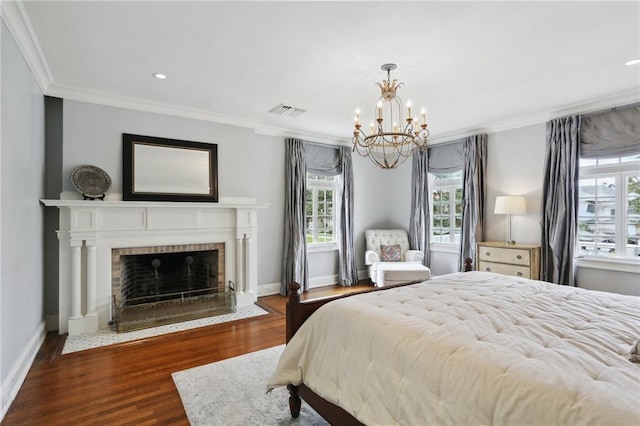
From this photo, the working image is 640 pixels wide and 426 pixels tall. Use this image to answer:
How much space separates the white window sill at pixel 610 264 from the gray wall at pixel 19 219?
5625mm

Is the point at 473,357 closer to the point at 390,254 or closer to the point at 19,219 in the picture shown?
the point at 19,219

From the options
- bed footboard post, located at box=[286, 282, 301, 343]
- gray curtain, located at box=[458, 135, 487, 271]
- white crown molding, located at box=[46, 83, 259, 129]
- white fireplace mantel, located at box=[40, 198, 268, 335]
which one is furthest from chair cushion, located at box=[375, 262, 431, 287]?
bed footboard post, located at box=[286, 282, 301, 343]

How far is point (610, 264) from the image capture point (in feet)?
12.4

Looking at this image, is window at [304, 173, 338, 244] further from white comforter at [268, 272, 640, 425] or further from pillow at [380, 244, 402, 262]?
white comforter at [268, 272, 640, 425]

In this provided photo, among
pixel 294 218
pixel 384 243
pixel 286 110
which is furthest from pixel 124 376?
pixel 384 243

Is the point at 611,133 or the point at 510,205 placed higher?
the point at 611,133

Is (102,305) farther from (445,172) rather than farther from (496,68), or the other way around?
(445,172)

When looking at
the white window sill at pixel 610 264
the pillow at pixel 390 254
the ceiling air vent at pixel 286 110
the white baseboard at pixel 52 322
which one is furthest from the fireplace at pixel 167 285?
the white window sill at pixel 610 264

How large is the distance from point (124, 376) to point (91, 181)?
2149 millimetres

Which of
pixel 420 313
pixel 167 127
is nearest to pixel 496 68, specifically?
pixel 420 313

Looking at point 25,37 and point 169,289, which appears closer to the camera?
point 25,37

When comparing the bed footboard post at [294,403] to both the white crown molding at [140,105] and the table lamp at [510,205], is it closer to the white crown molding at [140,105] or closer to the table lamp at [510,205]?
the white crown molding at [140,105]

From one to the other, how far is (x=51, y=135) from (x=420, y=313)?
13.9 ft

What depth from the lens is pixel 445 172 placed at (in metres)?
5.47
